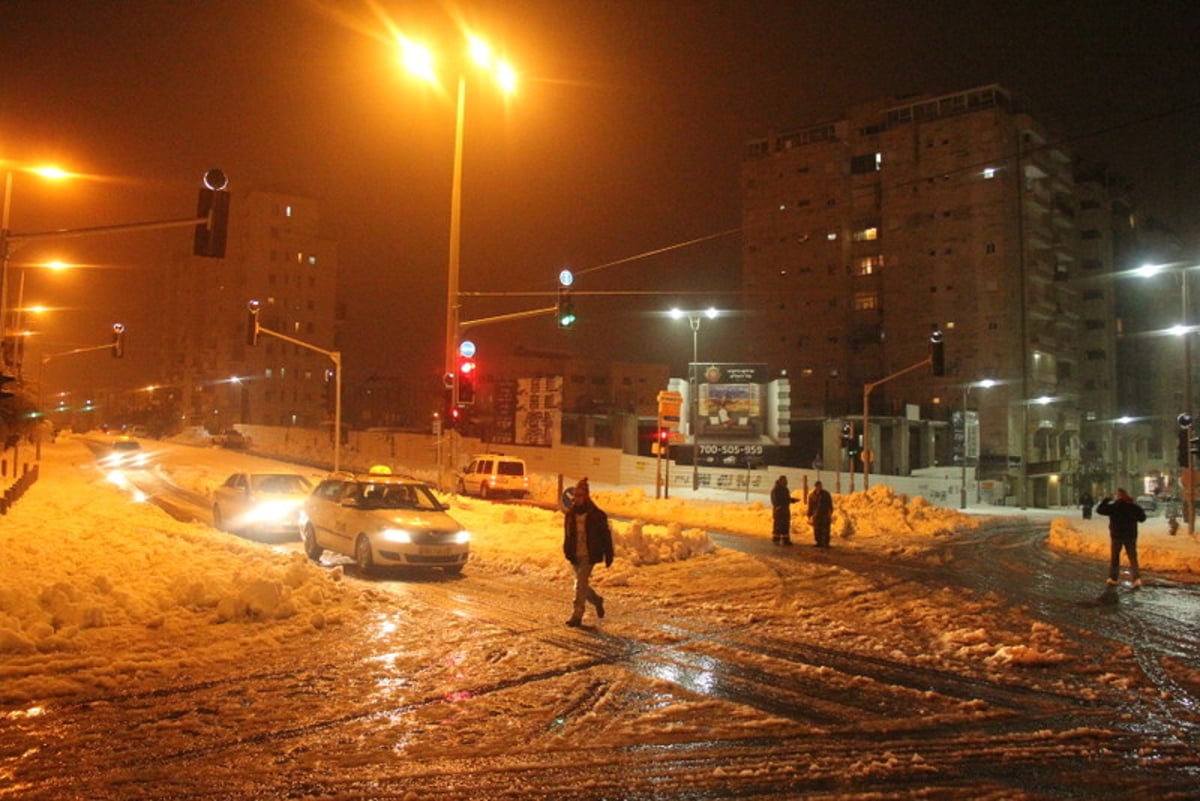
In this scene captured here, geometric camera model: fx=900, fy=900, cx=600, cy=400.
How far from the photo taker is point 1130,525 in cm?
1466

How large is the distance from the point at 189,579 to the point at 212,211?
18.4 ft

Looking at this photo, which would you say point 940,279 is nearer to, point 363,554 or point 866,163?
point 866,163

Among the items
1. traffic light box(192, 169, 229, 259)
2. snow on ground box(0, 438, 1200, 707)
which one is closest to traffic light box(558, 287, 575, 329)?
snow on ground box(0, 438, 1200, 707)

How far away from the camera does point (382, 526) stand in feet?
45.9

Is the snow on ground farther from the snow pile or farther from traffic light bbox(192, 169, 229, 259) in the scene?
traffic light bbox(192, 169, 229, 259)

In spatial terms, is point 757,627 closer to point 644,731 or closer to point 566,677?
point 566,677

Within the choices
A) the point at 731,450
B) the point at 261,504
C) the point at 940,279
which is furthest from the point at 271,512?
the point at 940,279

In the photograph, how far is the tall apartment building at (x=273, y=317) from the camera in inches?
4215

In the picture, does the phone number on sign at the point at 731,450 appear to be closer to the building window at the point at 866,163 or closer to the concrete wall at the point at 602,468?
the concrete wall at the point at 602,468

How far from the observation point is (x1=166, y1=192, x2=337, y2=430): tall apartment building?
107 metres

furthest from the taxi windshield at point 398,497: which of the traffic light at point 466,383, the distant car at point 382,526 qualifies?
the traffic light at point 466,383

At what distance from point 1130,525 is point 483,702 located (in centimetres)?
1201

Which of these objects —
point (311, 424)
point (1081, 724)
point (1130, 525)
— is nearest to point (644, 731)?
point (1081, 724)

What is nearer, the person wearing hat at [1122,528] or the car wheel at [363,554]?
the car wheel at [363,554]
